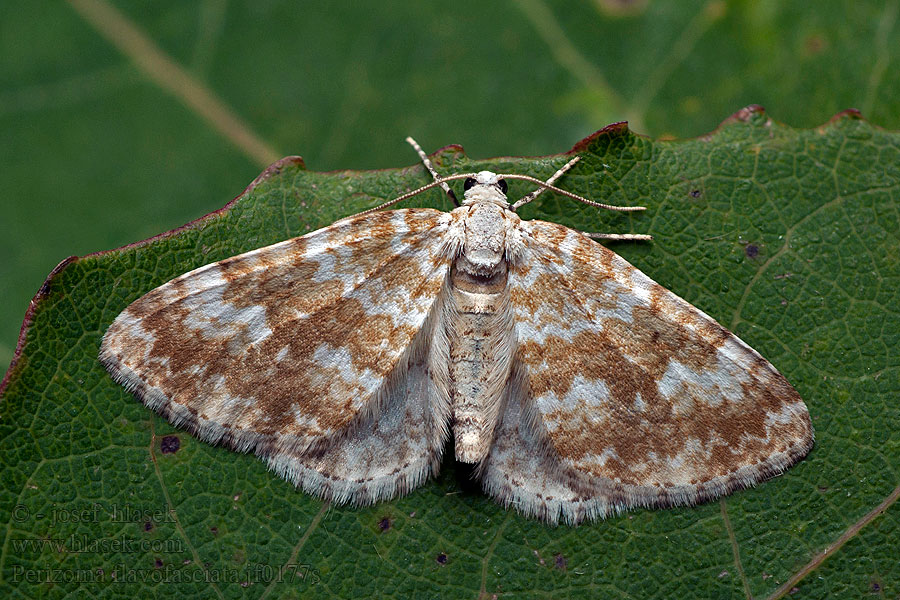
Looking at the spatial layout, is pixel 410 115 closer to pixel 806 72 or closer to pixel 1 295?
pixel 806 72

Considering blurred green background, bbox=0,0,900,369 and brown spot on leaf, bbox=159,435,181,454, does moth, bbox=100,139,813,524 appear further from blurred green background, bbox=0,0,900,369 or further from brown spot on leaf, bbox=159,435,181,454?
blurred green background, bbox=0,0,900,369

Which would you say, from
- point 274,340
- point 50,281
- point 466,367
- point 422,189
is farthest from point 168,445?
point 422,189

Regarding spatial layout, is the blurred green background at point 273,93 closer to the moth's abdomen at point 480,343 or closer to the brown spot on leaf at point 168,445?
the moth's abdomen at point 480,343

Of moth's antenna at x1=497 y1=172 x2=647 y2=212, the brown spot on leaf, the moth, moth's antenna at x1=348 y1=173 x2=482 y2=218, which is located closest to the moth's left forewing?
the moth

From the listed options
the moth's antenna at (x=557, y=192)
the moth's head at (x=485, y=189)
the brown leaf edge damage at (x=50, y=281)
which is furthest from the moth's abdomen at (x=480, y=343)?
the brown leaf edge damage at (x=50, y=281)

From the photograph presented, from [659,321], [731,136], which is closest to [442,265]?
[659,321]

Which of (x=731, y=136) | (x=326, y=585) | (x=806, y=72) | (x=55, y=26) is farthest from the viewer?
(x=55, y=26)
